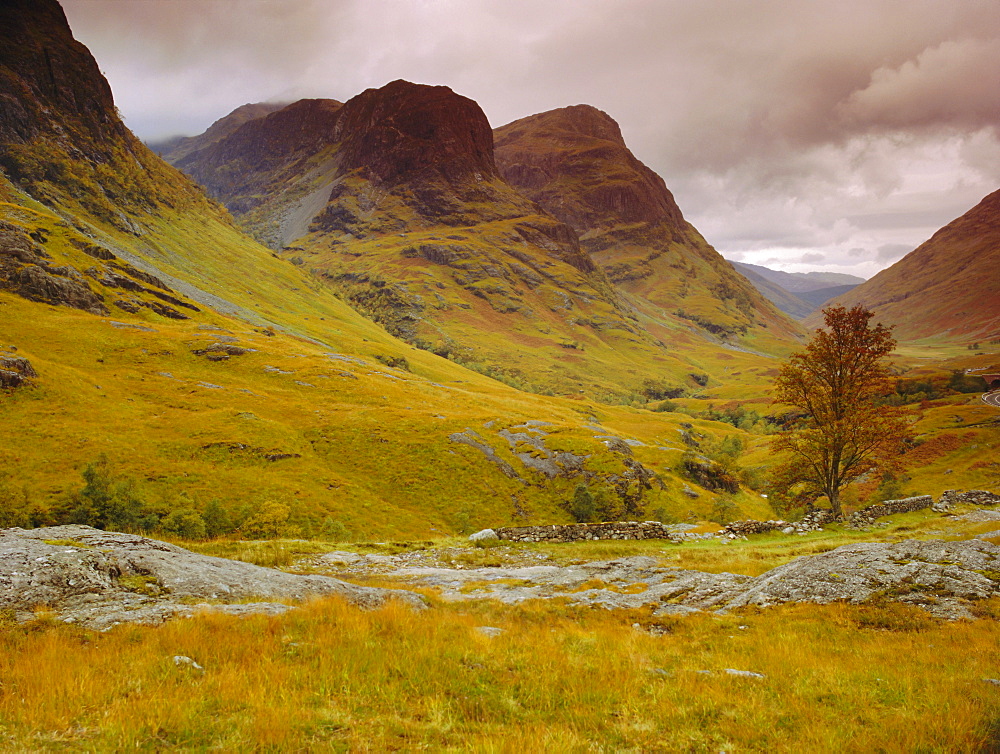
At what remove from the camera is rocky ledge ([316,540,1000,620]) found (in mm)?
14617

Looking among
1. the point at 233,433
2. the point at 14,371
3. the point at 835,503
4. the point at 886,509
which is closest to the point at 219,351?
the point at 14,371

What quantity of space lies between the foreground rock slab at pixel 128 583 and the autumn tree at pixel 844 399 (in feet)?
A: 116

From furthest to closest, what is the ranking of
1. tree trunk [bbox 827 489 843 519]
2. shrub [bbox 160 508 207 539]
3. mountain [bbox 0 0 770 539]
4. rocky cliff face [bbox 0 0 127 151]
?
rocky cliff face [bbox 0 0 127 151], mountain [bbox 0 0 770 539], tree trunk [bbox 827 489 843 519], shrub [bbox 160 508 207 539]

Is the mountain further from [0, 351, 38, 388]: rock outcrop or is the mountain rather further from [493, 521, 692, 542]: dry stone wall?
[493, 521, 692, 542]: dry stone wall

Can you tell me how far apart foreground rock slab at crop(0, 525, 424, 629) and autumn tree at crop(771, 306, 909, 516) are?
35213mm

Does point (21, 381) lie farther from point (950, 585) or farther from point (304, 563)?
point (950, 585)

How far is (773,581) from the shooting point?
1675 centimetres

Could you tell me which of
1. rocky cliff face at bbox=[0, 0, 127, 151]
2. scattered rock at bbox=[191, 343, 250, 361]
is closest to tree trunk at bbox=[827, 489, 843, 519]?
scattered rock at bbox=[191, 343, 250, 361]

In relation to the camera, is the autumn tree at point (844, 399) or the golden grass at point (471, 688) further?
the autumn tree at point (844, 399)

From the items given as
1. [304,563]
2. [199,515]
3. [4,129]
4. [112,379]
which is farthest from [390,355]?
[4,129]

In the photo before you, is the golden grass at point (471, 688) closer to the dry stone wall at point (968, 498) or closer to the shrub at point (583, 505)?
the dry stone wall at point (968, 498)

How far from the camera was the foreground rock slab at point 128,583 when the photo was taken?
10539 millimetres

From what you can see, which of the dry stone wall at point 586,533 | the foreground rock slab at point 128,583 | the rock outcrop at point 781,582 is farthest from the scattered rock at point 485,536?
the foreground rock slab at point 128,583

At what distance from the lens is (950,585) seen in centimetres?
1459
